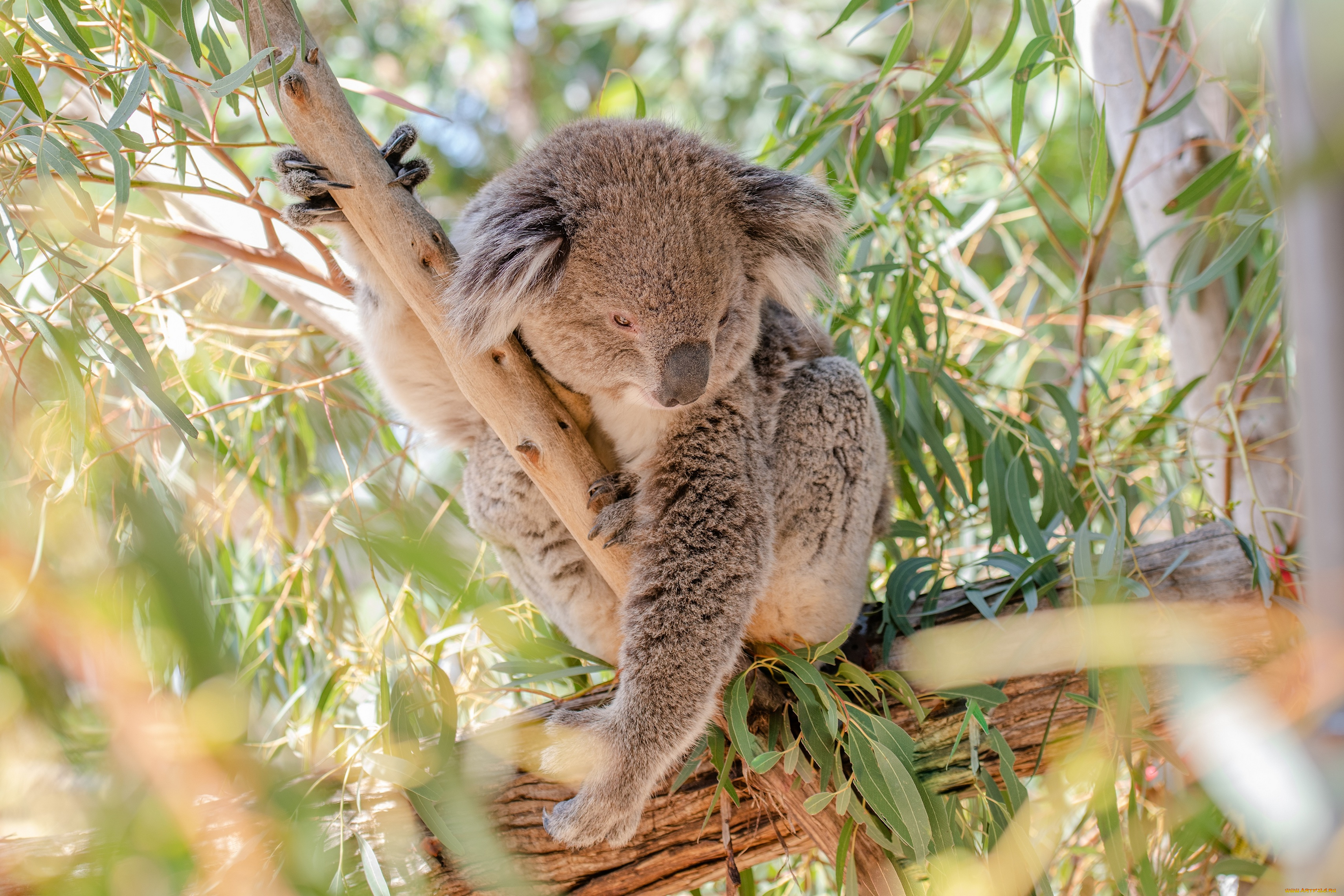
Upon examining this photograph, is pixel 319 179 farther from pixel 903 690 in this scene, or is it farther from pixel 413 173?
pixel 903 690

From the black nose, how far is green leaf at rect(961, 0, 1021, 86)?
960 millimetres

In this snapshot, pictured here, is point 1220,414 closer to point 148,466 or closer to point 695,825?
point 695,825

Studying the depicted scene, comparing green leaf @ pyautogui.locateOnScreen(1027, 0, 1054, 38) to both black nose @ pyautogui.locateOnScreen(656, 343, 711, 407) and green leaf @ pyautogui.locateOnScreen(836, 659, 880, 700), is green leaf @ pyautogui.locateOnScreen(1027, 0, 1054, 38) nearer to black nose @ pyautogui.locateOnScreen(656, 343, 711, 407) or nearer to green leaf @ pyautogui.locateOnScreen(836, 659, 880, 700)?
black nose @ pyautogui.locateOnScreen(656, 343, 711, 407)

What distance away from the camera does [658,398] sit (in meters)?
1.88

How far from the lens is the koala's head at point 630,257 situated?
1.83m

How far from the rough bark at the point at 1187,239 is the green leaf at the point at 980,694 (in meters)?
1.25

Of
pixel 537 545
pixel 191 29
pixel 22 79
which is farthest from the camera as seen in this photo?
pixel 537 545

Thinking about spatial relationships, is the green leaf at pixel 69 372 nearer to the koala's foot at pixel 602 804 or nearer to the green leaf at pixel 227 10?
the green leaf at pixel 227 10

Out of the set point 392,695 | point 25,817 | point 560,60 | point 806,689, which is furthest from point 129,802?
point 560,60

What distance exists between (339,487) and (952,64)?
2115 mm

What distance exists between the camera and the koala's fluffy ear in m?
2.10

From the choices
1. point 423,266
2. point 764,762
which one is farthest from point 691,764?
point 423,266

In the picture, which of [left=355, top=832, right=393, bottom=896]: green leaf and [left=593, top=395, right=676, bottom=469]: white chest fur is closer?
[left=355, top=832, right=393, bottom=896]: green leaf

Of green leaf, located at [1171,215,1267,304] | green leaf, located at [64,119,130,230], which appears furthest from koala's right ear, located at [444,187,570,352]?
green leaf, located at [1171,215,1267,304]
